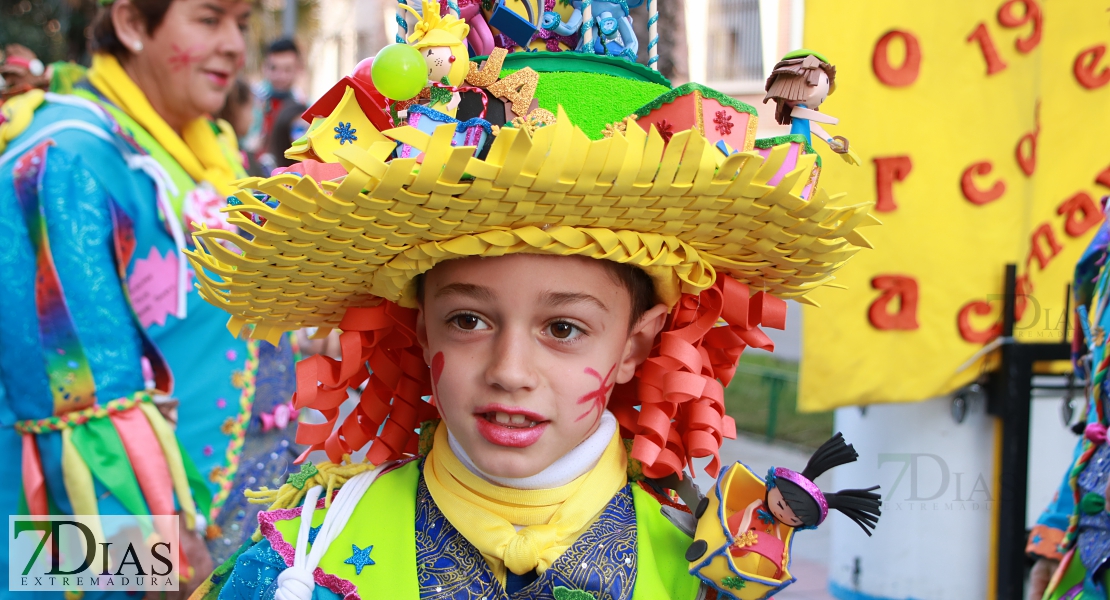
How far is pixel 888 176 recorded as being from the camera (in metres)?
3.71

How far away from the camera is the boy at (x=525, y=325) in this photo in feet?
5.07

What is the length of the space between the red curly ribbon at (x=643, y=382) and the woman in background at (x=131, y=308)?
632mm

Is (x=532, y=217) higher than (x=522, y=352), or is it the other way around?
(x=532, y=217)

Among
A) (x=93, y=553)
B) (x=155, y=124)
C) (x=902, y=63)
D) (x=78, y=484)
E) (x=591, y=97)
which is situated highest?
(x=902, y=63)

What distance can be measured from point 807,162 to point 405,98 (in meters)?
0.70

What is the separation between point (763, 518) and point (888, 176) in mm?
2335

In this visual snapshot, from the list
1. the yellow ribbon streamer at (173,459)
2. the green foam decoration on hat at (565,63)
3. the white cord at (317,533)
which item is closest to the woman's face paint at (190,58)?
the yellow ribbon streamer at (173,459)

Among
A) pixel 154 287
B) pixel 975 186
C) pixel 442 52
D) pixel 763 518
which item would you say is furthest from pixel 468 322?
pixel 975 186

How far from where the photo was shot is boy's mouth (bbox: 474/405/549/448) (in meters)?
1.74

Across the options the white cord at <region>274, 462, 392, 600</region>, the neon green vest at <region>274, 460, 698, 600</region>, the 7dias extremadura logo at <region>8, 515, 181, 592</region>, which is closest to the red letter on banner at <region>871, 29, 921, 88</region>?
the neon green vest at <region>274, 460, 698, 600</region>

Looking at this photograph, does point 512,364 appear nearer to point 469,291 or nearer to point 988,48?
point 469,291

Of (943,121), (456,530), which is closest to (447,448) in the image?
(456,530)

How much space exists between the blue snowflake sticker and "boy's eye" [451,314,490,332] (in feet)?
1.24

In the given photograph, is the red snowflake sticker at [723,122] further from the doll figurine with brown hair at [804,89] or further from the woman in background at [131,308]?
the woman in background at [131,308]
